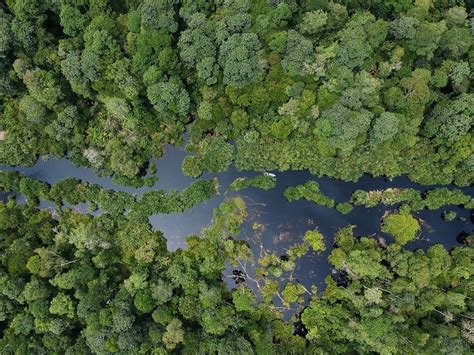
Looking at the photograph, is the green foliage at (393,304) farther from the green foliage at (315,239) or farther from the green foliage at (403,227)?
the green foliage at (315,239)

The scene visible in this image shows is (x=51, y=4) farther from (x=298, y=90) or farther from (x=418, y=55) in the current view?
(x=418, y=55)

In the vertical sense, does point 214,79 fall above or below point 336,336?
above

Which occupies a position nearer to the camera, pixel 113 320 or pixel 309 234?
pixel 113 320

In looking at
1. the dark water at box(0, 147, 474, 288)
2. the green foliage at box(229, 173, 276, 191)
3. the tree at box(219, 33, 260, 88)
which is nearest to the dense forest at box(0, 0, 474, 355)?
the tree at box(219, 33, 260, 88)

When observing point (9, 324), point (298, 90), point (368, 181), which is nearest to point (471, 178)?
point (368, 181)

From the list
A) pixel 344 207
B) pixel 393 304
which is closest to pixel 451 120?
pixel 344 207

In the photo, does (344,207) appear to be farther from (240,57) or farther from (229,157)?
(240,57)

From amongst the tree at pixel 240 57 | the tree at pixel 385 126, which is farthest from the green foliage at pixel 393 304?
the tree at pixel 240 57
